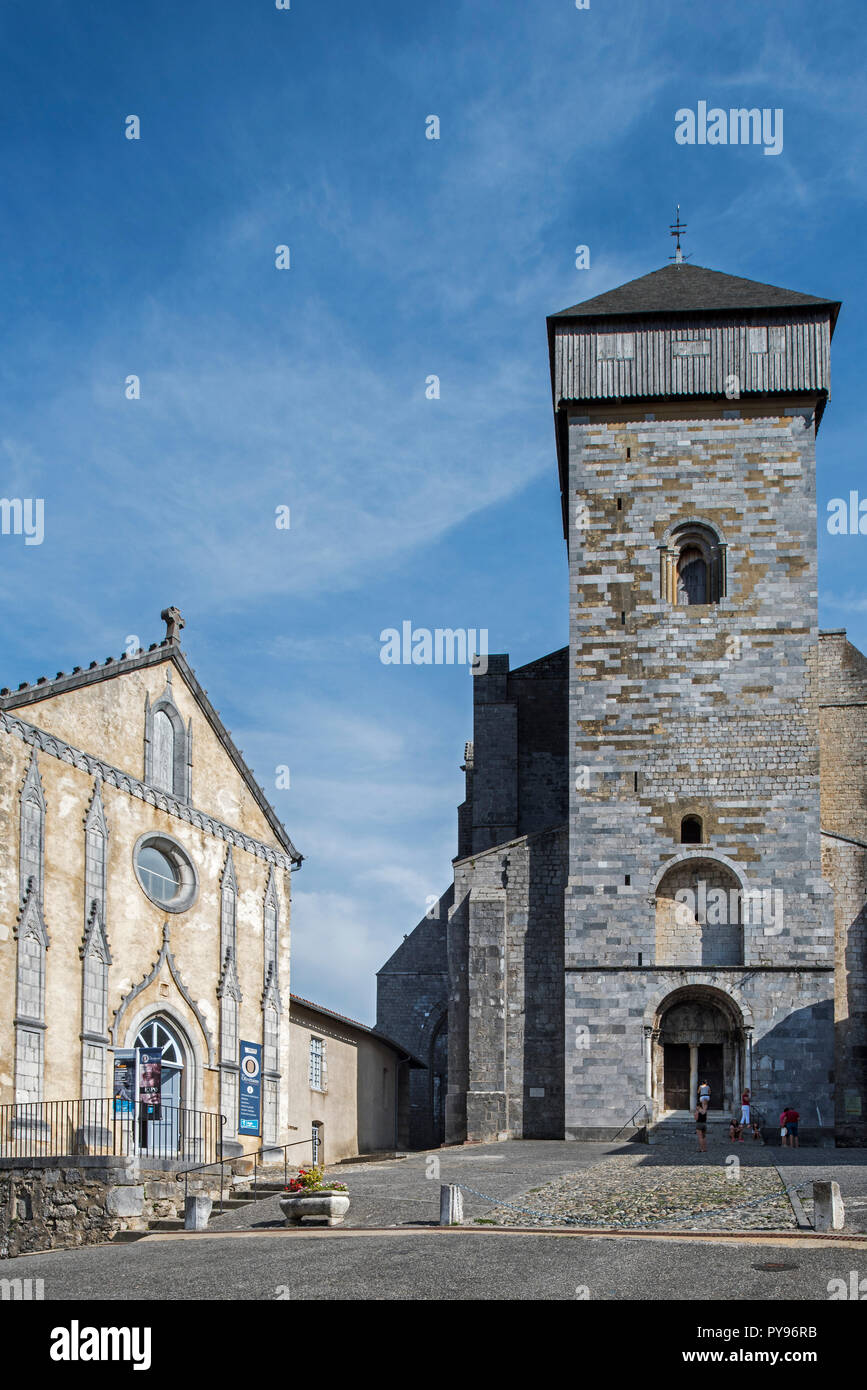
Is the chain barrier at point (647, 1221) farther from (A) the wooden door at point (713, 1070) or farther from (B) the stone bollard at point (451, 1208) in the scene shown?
(A) the wooden door at point (713, 1070)

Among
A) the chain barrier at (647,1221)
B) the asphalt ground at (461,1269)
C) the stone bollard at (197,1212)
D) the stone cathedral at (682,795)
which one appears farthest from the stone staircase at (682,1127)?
the asphalt ground at (461,1269)

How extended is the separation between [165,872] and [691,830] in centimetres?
1364

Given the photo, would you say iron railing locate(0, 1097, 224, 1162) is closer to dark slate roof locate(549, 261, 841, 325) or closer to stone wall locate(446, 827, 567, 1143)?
stone wall locate(446, 827, 567, 1143)

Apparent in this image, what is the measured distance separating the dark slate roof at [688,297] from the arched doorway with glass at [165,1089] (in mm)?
20100

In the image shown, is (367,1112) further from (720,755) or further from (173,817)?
(173,817)

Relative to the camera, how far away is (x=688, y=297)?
3831 centimetres

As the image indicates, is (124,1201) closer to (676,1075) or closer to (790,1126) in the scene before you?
(790,1126)

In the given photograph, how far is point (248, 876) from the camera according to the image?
92.4 ft

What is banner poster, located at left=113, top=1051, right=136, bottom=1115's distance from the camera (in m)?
23.3

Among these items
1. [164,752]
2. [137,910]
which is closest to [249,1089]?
[137,910]

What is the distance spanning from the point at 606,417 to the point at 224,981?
17408mm

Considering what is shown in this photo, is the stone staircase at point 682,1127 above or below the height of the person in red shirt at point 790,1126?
below

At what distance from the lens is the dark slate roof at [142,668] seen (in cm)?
2247
